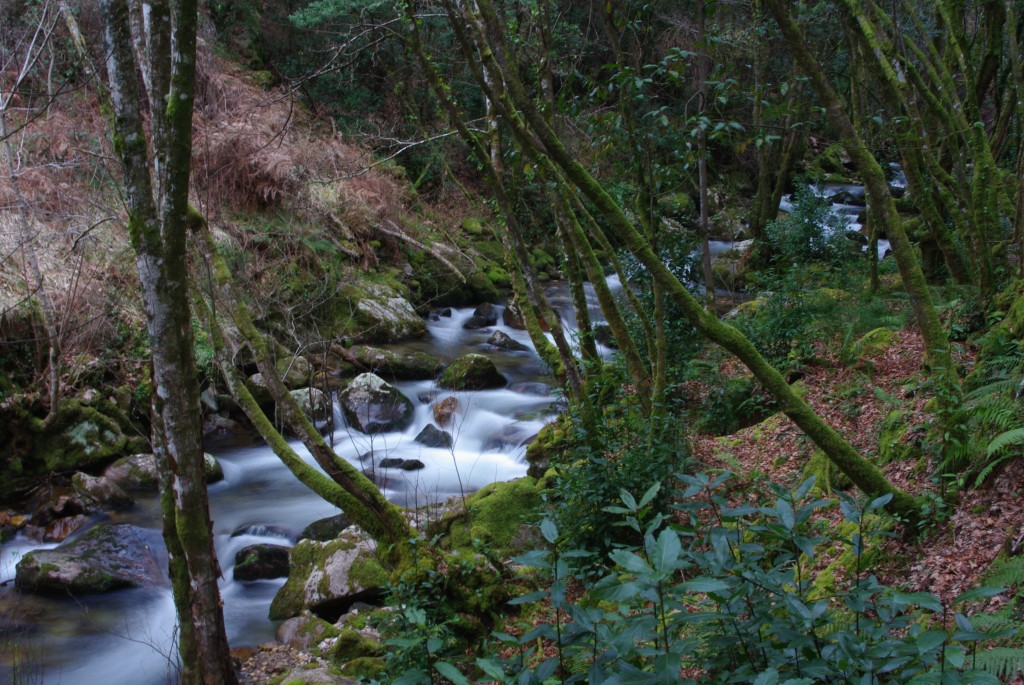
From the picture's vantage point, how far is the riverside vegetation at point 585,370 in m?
2.10

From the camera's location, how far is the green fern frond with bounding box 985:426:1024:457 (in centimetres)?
415

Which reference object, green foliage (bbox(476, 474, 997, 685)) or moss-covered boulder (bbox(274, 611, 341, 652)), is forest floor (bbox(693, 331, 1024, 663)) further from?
moss-covered boulder (bbox(274, 611, 341, 652))

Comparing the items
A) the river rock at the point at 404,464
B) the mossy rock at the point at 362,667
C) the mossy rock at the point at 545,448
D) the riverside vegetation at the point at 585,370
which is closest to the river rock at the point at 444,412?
the riverside vegetation at the point at 585,370

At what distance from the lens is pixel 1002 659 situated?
2.64m

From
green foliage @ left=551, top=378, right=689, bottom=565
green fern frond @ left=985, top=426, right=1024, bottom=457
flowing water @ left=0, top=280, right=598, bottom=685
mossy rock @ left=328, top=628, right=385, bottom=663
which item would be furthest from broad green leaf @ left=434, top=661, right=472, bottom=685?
mossy rock @ left=328, top=628, right=385, bottom=663

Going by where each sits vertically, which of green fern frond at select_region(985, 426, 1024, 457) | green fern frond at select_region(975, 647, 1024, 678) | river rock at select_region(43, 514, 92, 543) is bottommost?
green fern frond at select_region(975, 647, 1024, 678)

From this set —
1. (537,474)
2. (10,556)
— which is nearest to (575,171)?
(537,474)

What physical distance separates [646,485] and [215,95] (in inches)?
588

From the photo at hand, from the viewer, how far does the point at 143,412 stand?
1116 centimetres

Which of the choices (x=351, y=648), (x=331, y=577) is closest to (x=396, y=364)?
(x=331, y=577)

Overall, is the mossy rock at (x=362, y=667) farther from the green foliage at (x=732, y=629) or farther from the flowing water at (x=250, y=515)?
the green foliage at (x=732, y=629)

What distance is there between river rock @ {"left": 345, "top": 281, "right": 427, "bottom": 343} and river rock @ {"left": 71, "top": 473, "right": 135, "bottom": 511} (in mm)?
5632

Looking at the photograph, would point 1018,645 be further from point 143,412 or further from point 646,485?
point 143,412

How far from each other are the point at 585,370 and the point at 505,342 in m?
7.17
